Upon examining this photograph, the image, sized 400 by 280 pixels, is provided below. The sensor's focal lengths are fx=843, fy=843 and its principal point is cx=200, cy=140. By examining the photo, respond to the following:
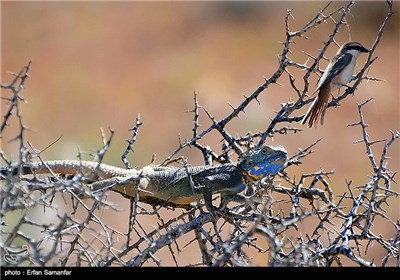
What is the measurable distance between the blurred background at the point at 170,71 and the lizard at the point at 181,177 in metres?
11.3

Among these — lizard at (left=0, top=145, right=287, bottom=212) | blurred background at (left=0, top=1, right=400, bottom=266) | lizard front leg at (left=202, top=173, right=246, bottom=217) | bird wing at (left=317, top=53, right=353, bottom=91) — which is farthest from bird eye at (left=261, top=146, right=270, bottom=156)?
blurred background at (left=0, top=1, right=400, bottom=266)

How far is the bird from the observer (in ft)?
20.1

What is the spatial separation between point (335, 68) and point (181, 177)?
67.7 inches

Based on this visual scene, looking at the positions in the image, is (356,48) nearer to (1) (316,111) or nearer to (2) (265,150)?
(1) (316,111)

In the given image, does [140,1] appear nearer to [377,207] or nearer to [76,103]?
[76,103]

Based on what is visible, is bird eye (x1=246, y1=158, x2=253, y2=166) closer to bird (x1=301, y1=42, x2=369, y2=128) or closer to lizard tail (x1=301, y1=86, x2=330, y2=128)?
bird (x1=301, y1=42, x2=369, y2=128)

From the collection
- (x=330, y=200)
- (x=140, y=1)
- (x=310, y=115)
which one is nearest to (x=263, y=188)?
(x=330, y=200)

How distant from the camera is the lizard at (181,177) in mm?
5117

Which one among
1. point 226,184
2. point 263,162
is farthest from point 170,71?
point 263,162

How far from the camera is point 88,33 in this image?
2958 centimetres

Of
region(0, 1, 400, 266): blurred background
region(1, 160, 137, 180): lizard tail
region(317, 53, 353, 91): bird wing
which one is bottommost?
region(1, 160, 137, 180): lizard tail

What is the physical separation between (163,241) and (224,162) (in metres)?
1.37

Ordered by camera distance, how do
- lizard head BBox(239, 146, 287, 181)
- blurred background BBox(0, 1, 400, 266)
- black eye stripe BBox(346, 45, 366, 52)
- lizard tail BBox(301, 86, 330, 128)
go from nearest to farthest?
lizard head BBox(239, 146, 287, 181)
lizard tail BBox(301, 86, 330, 128)
black eye stripe BBox(346, 45, 366, 52)
blurred background BBox(0, 1, 400, 266)

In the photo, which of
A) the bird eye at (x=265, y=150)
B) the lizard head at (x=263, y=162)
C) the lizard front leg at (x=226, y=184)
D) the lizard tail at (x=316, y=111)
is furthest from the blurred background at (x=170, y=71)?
the bird eye at (x=265, y=150)
